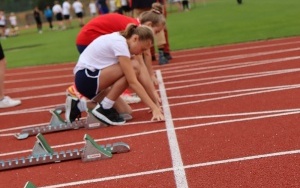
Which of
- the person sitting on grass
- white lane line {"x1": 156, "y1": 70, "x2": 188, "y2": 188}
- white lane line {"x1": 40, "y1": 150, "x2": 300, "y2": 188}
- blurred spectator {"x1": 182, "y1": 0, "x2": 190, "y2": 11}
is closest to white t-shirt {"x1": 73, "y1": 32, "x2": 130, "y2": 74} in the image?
the person sitting on grass

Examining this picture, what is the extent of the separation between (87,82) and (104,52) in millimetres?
390

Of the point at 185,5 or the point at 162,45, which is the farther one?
the point at 185,5

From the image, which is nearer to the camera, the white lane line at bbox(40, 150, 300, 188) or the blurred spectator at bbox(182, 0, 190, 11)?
the white lane line at bbox(40, 150, 300, 188)

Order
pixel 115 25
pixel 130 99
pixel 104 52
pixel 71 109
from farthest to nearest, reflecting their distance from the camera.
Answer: pixel 130 99 → pixel 115 25 → pixel 71 109 → pixel 104 52

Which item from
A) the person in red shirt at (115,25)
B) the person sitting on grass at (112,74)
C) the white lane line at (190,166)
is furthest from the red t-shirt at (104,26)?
the white lane line at (190,166)

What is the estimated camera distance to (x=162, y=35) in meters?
8.98

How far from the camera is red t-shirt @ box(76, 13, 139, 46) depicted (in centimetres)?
583

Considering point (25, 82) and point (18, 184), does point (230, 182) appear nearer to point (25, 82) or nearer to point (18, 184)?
point (18, 184)

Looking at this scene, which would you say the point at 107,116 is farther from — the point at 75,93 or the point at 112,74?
the point at 75,93

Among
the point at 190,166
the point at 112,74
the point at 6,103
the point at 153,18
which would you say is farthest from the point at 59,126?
the point at 190,166

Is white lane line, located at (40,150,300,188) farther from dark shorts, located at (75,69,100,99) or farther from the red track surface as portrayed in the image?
dark shorts, located at (75,69,100,99)

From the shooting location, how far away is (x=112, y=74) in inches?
201

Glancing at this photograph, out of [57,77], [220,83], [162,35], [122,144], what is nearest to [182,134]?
[122,144]

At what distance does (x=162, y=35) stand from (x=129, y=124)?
4.14 metres
